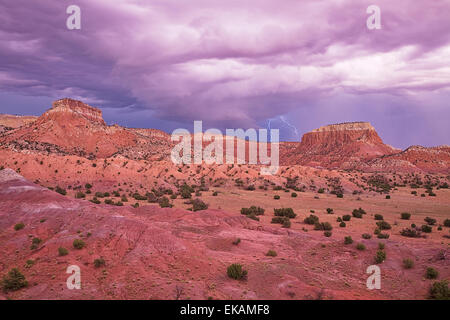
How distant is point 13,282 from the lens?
10.2 metres

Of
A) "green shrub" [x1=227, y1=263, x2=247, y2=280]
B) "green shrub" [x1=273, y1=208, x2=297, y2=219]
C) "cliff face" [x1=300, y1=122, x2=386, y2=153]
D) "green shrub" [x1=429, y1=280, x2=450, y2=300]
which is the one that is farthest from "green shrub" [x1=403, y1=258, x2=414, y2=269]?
"cliff face" [x1=300, y1=122, x2=386, y2=153]

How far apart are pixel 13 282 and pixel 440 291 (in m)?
15.2

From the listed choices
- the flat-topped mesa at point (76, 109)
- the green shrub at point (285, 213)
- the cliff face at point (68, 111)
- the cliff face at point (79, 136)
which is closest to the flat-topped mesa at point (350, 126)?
the cliff face at point (79, 136)

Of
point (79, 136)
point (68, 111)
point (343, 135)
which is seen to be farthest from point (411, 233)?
point (343, 135)

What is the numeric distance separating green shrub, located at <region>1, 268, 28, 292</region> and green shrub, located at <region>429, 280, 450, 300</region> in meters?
14.7

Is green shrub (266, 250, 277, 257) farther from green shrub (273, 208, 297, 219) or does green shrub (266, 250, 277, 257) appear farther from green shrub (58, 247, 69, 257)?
green shrub (273, 208, 297, 219)

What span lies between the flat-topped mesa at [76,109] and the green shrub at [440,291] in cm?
11639

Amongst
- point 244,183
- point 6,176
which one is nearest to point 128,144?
point 244,183

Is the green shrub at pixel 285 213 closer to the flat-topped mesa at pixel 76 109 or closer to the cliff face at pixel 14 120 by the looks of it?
the flat-topped mesa at pixel 76 109

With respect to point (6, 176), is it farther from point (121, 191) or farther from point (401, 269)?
point (401, 269)

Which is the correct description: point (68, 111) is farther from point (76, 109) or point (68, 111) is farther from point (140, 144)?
point (140, 144)

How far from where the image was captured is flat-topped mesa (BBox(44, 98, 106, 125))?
10440 centimetres

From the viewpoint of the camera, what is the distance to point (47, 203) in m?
19.4
